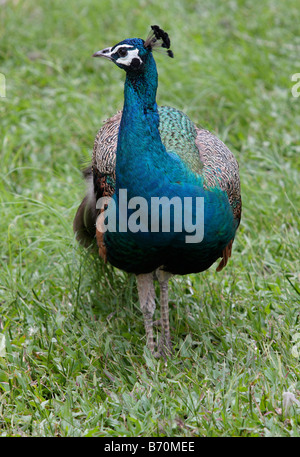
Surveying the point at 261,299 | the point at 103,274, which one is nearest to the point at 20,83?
the point at 103,274

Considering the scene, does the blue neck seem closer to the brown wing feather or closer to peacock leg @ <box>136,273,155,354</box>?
the brown wing feather

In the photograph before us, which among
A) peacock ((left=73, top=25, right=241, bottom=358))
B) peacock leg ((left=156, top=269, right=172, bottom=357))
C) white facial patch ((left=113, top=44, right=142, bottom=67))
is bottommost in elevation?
peacock leg ((left=156, top=269, right=172, bottom=357))

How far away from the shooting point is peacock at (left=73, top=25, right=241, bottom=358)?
3164 mm

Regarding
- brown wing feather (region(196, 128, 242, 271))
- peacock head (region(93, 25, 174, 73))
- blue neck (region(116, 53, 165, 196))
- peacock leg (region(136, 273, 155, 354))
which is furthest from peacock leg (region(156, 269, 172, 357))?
peacock head (region(93, 25, 174, 73))

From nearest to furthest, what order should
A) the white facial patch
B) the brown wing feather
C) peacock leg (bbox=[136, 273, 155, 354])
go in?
the white facial patch < the brown wing feather < peacock leg (bbox=[136, 273, 155, 354])

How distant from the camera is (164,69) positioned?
6023 mm

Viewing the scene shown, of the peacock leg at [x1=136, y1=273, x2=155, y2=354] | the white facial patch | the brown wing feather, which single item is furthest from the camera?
the peacock leg at [x1=136, y1=273, x2=155, y2=354]

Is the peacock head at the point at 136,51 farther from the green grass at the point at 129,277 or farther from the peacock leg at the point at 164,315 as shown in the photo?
the green grass at the point at 129,277

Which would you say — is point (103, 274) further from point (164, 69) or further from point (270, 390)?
point (164, 69)

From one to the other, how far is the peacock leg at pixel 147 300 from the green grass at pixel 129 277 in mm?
120

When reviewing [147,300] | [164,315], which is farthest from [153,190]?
[164,315]

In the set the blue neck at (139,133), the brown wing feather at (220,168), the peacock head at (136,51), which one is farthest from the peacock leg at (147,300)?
the peacock head at (136,51)

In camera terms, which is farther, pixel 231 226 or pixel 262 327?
pixel 262 327
